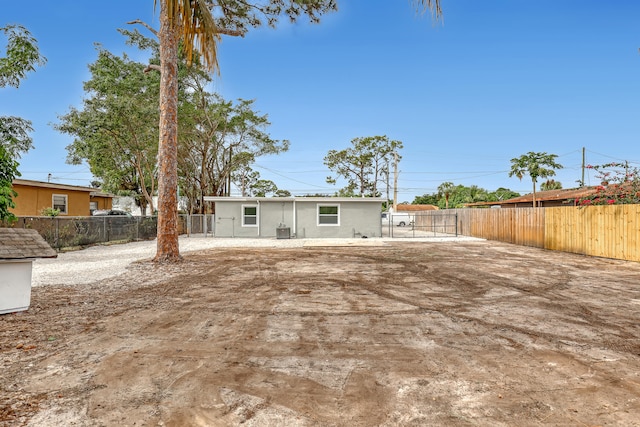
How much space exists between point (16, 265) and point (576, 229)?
53.6ft

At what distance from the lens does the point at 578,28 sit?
14.4m

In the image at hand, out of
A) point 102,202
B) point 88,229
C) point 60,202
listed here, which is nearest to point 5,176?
point 88,229

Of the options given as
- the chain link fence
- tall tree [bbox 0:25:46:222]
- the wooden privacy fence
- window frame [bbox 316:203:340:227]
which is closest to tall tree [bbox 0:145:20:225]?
tall tree [bbox 0:25:46:222]

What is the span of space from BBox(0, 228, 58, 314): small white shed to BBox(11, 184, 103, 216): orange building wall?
1540 cm

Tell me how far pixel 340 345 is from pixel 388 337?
2.03 feet

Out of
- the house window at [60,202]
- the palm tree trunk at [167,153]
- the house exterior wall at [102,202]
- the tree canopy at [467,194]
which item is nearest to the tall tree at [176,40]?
the palm tree trunk at [167,153]

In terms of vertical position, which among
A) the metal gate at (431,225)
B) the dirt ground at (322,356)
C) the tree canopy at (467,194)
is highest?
the tree canopy at (467,194)

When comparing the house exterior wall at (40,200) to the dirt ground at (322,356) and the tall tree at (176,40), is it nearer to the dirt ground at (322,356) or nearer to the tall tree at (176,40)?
the tall tree at (176,40)

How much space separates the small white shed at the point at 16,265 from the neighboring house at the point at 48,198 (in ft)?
50.5

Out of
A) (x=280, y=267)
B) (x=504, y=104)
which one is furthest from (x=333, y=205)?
(x=504, y=104)

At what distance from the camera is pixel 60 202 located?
771 inches

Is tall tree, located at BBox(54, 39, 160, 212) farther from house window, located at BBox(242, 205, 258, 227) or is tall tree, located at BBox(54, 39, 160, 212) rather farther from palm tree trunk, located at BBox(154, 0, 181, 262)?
palm tree trunk, located at BBox(154, 0, 181, 262)

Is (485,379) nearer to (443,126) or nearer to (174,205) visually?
(174,205)

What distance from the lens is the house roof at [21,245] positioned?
441cm
